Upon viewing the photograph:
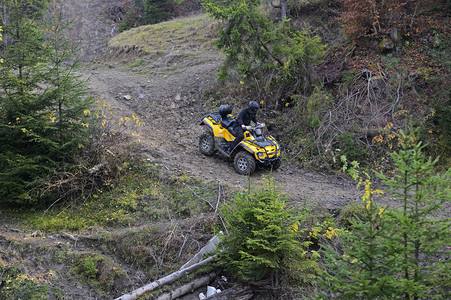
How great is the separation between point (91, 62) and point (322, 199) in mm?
19886

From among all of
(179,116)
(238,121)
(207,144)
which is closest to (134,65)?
(179,116)

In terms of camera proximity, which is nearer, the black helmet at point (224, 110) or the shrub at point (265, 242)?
the shrub at point (265, 242)

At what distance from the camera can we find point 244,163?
30.6 feet

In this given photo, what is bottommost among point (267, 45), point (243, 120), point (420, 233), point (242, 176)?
point (242, 176)

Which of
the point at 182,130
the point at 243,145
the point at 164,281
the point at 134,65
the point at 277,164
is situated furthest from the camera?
the point at 134,65

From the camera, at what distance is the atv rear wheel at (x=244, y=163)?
30.0 feet

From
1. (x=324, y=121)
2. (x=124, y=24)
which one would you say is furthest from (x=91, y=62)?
(x=324, y=121)

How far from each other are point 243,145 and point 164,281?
436cm

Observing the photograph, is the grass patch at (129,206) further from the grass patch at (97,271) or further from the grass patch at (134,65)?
the grass patch at (134,65)

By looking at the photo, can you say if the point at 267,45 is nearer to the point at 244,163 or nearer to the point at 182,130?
the point at 182,130

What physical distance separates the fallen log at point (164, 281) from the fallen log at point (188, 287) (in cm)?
17

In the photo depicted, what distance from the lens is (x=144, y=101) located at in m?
14.3

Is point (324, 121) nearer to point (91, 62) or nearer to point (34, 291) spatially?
point (34, 291)

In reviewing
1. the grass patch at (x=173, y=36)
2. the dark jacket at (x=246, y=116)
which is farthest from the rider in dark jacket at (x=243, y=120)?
the grass patch at (x=173, y=36)
